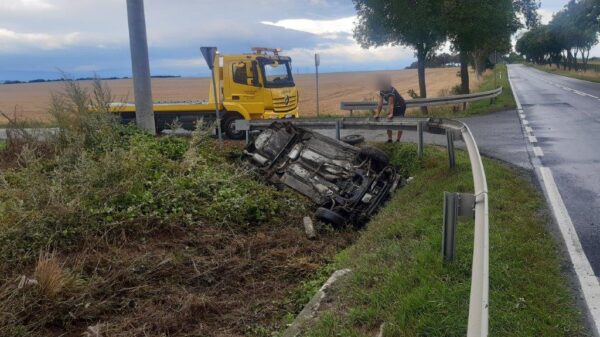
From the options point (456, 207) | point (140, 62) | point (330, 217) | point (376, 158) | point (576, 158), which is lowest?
point (330, 217)

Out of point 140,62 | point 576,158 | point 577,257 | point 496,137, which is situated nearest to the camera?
point 577,257

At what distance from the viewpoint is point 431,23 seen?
1978 centimetres

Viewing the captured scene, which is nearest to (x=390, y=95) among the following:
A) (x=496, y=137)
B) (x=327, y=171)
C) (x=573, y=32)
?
(x=327, y=171)

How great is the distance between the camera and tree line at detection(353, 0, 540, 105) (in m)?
19.7

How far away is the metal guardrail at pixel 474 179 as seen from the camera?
242 centimetres

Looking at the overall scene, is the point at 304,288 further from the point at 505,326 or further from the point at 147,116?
the point at 147,116

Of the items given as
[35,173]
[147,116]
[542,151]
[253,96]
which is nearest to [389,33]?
[253,96]

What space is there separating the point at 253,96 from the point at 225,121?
1.19 metres

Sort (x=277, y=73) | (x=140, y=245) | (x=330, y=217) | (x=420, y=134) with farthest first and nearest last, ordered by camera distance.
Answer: (x=277, y=73) → (x=420, y=134) → (x=330, y=217) → (x=140, y=245)

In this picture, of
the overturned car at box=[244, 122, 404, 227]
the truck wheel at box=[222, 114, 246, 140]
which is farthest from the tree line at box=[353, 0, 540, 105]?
the overturned car at box=[244, 122, 404, 227]

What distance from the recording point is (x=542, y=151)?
10828 millimetres

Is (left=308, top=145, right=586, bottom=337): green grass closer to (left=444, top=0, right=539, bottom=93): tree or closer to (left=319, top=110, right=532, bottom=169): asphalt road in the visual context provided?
(left=319, top=110, right=532, bottom=169): asphalt road

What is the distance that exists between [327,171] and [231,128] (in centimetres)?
764

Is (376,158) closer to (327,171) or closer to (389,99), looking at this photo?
(327,171)
